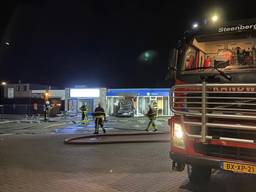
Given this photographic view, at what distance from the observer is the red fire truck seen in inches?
243

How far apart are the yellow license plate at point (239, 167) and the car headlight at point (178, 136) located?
0.90m

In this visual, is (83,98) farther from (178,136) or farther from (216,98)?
(216,98)

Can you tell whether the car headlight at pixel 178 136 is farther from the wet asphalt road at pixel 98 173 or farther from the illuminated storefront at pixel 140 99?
the illuminated storefront at pixel 140 99

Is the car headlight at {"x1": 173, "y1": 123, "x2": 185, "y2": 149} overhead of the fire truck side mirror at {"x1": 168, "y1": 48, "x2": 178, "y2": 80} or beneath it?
beneath

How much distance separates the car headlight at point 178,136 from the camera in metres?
6.84

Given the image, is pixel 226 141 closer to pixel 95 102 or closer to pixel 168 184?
pixel 168 184

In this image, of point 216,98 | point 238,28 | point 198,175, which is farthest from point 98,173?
point 238,28

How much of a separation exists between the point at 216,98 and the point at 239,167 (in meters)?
1.20

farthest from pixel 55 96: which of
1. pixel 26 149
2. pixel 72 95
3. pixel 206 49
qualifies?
pixel 206 49

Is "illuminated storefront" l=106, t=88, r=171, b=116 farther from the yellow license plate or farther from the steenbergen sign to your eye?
Answer: the yellow license plate

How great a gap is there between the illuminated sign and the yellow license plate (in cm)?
4521

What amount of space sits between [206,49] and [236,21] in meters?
0.80

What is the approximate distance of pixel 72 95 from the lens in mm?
53031

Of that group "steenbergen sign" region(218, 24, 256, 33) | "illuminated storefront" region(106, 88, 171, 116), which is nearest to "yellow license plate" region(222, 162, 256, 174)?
"steenbergen sign" region(218, 24, 256, 33)
